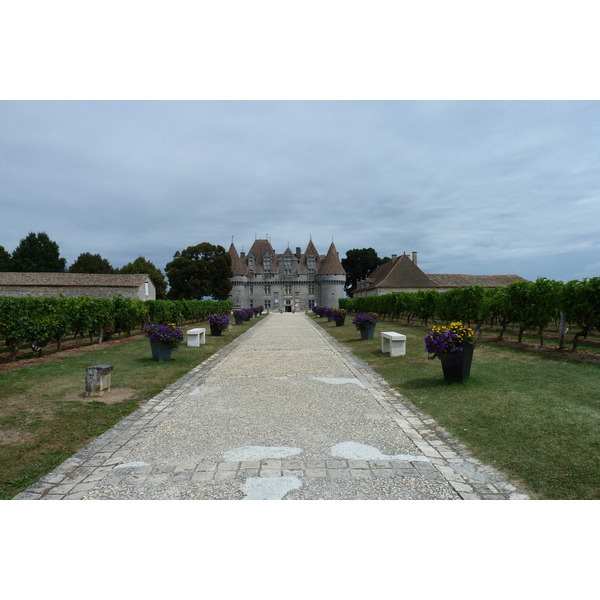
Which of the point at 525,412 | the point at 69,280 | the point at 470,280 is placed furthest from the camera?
the point at 470,280

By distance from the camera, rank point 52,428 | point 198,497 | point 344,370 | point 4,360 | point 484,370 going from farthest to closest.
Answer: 1. point 4,360
2. point 344,370
3. point 484,370
4. point 52,428
5. point 198,497

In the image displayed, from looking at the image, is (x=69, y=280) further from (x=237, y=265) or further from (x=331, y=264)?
(x=331, y=264)

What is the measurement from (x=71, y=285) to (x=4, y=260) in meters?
35.0

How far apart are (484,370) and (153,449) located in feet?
24.7

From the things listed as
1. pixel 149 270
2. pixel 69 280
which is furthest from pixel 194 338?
Result: pixel 149 270

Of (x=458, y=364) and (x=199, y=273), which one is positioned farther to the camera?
(x=199, y=273)

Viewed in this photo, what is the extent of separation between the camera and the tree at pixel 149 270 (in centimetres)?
6438

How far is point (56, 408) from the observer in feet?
21.0

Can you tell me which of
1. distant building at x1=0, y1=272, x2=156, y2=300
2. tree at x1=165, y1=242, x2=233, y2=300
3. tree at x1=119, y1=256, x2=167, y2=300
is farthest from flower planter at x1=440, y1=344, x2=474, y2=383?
tree at x1=119, y1=256, x2=167, y2=300

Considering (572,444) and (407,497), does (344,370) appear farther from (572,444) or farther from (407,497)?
(407,497)

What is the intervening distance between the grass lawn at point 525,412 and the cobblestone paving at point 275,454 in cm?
31

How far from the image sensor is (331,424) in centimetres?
555

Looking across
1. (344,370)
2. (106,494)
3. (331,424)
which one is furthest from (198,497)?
(344,370)

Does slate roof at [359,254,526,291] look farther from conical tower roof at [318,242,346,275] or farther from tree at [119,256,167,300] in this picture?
tree at [119,256,167,300]
